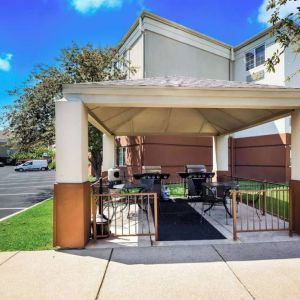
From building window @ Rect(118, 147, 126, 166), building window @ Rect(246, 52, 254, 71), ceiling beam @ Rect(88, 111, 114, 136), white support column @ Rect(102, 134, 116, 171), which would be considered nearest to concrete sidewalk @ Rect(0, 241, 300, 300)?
ceiling beam @ Rect(88, 111, 114, 136)

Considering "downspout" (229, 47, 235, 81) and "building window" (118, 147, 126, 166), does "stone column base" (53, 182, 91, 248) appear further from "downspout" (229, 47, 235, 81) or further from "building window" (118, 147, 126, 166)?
"downspout" (229, 47, 235, 81)

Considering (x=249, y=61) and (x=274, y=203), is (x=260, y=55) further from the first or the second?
(x=274, y=203)

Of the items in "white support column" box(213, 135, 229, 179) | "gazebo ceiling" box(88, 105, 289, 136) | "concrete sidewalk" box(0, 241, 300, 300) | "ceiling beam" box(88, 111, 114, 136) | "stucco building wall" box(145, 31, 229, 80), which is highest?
"stucco building wall" box(145, 31, 229, 80)

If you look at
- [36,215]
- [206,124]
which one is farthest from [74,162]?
[206,124]

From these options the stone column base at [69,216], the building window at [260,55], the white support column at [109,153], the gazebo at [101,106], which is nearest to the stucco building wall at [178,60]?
the building window at [260,55]

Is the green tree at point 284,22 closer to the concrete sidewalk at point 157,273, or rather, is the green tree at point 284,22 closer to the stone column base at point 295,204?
the stone column base at point 295,204

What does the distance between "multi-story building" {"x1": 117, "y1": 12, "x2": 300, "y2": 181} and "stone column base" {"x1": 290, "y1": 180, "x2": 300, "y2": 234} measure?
11146mm

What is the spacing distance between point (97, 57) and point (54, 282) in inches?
577

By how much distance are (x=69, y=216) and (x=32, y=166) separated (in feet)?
129

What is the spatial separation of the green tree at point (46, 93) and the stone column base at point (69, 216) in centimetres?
1059

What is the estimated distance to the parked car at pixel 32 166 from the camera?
4066cm

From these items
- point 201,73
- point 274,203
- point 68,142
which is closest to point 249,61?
point 201,73

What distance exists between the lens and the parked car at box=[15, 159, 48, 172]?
40656 mm

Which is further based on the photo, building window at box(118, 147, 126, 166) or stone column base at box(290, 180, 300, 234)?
building window at box(118, 147, 126, 166)
